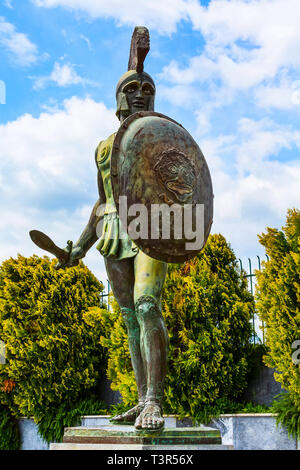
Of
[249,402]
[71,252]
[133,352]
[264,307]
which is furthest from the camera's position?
[249,402]

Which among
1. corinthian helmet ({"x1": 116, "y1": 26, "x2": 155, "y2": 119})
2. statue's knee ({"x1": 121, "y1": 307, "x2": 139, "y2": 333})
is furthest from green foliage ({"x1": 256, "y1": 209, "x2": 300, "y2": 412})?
corinthian helmet ({"x1": 116, "y1": 26, "x2": 155, "y2": 119})

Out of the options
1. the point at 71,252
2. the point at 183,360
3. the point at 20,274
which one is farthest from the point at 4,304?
the point at 71,252

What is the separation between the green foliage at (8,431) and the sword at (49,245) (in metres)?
7.37

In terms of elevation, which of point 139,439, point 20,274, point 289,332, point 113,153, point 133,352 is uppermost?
point 20,274

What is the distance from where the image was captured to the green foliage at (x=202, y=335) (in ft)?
26.1

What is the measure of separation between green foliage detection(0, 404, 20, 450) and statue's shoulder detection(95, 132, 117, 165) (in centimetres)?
796

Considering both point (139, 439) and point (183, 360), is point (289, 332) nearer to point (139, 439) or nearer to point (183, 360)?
point (183, 360)

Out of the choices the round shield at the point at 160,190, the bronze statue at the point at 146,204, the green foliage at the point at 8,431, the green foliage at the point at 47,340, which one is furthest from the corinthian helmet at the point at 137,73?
the green foliage at the point at 8,431

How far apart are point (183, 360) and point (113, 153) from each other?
5.30 meters

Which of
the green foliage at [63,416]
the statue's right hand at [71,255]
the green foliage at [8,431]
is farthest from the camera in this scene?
the green foliage at [8,431]

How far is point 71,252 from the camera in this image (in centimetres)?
426

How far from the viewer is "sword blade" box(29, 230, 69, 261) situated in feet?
12.7

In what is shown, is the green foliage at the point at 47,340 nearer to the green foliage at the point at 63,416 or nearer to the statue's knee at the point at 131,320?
the green foliage at the point at 63,416

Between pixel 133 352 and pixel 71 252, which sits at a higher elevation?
pixel 71 252
